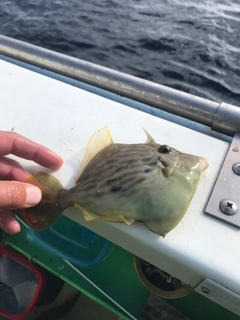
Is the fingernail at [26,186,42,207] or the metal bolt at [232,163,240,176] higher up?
the metal bolt at [232,163,240,176]

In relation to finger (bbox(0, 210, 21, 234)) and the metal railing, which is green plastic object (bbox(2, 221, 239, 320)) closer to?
finger (bbox(0, 210, 21, 234))

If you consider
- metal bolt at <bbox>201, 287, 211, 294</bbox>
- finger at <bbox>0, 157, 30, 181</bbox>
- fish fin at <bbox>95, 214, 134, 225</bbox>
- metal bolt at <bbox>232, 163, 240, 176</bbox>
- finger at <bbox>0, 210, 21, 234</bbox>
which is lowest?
finger at <bbox>0, 210, 21, 234</bbox>

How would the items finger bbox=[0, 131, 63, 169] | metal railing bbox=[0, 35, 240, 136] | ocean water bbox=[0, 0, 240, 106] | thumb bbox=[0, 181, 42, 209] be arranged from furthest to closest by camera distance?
ocean water bbox=[0, 0, 240, 106], metal railing bbox=[0, 35, 240, 136], finger bbox=[0, 131, 63, 169], thumb bbox=[0, 181, 42, 209]

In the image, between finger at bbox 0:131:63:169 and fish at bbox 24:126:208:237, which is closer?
fish at bbox 24:126:208:237

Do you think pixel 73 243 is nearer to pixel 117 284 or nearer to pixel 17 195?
pixel 117 284

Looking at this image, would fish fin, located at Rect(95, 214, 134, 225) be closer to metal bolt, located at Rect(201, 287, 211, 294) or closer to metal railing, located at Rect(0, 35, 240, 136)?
metal bolt, located at Rect(201, 287, 211, 294)

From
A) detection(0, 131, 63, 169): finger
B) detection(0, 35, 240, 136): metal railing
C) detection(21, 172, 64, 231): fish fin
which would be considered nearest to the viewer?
detection(21, 172, 64, 231): fish fin

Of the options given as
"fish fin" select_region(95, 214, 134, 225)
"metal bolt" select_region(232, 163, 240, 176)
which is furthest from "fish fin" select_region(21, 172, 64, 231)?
"metal bolt" select_region(232, 163, 240, 176)
